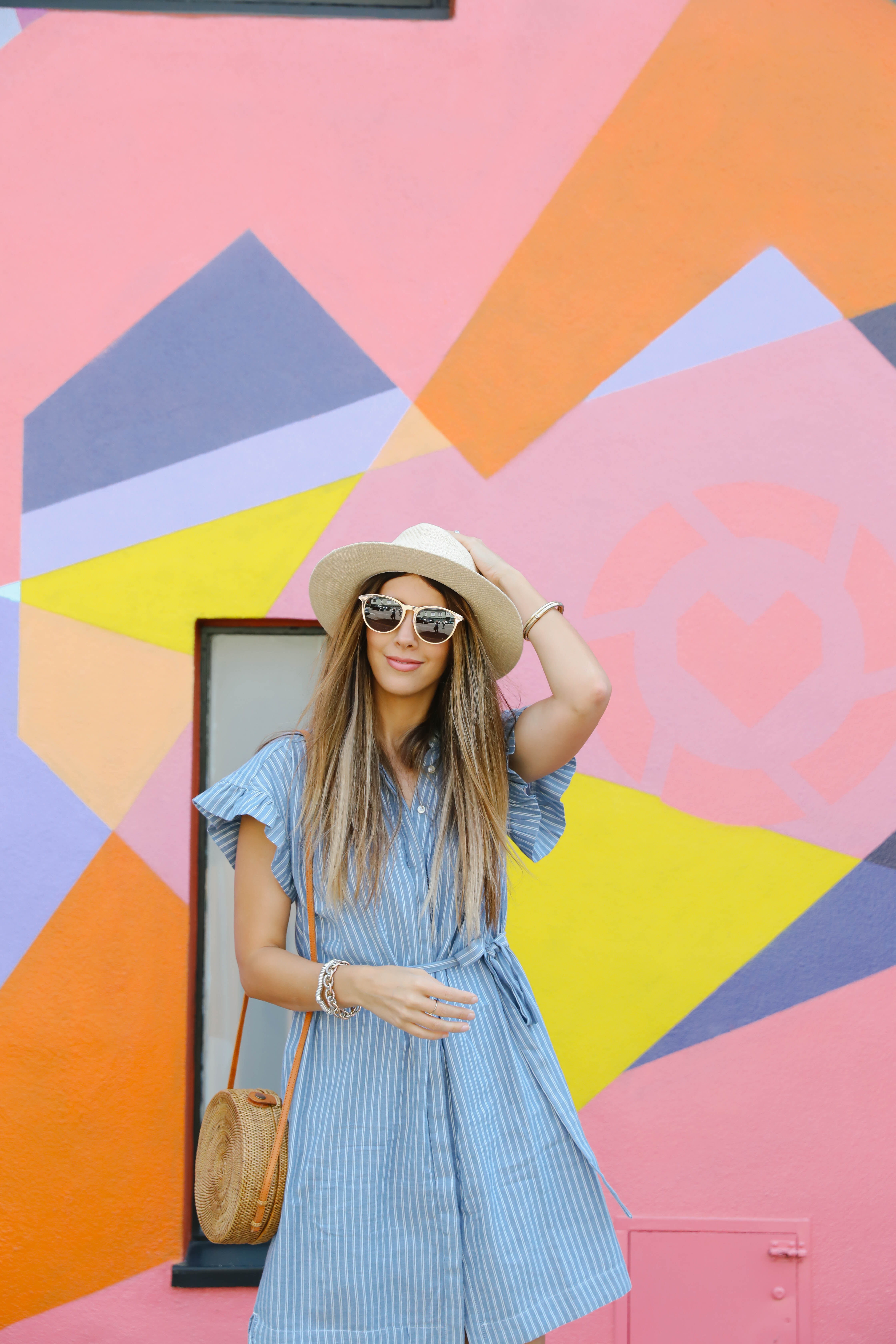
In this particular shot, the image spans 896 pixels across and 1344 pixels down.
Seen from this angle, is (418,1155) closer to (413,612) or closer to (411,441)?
(413,612)

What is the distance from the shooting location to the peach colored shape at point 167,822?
9.62 feet

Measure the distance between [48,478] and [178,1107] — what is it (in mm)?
1806

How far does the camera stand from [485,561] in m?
2.05

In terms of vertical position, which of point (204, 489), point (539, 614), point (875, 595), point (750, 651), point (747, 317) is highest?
point (747, 317)

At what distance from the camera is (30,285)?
3.02 meters

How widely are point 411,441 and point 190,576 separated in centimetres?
Result: 74

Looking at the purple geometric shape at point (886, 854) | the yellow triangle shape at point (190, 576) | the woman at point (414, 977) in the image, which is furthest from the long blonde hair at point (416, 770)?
the purple geometric shape at point (886, 854)

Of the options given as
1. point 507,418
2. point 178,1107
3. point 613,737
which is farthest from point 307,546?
point 178,1107

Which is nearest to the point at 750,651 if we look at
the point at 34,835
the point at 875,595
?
the point at 875,595

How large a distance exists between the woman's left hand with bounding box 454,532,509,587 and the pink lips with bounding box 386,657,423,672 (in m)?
0.25

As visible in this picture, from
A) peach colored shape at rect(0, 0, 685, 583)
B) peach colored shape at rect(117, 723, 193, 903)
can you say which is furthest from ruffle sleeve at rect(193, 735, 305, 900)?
A: peach colored shape at rect(0, 0, 685, 583)

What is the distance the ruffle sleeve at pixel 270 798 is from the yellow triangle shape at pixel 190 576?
3.66 ft

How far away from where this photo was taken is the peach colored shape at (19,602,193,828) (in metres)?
2.95

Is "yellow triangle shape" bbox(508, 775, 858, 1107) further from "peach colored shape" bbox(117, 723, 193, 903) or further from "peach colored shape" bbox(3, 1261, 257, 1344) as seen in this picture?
"peach colored shape" bbox(3, 1261, 257, 1344)
